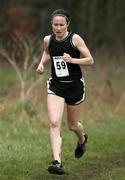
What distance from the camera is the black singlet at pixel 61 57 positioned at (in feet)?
30.4

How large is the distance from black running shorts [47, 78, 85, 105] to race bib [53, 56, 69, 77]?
13cm

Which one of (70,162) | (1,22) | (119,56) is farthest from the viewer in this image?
(1,22)

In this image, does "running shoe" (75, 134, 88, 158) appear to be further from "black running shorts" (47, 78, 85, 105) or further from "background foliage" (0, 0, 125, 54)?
"background foliage" (0, 0, 125, 54)

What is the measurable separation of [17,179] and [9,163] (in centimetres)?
101

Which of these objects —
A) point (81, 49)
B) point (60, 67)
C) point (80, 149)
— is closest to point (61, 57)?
point (60, 67)

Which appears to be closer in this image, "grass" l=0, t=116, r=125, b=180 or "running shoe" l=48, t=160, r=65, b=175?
"running shoe" l=48, t=160, r=65, b=175

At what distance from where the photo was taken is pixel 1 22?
113ft

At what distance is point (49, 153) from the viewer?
1123 centimetres

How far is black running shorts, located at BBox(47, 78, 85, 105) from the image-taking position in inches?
369

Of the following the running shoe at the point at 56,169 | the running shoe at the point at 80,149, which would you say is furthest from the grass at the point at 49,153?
the running shoe at the point at 56,169

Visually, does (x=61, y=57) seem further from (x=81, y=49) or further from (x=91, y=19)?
(x=91, y=19)

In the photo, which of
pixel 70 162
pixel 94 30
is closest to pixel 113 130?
pixel 70 162

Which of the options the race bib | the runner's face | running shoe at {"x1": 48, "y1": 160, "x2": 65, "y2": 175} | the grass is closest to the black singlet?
the race bib

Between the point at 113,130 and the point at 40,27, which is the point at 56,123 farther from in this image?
the point at 40,27
